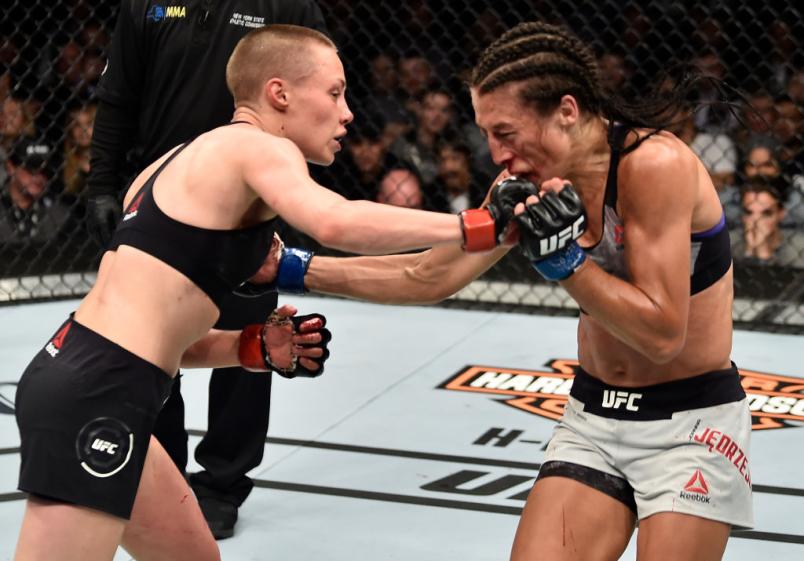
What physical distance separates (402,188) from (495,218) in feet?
12.7

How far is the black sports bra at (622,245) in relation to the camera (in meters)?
1.86

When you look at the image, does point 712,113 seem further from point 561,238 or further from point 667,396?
point 561,238

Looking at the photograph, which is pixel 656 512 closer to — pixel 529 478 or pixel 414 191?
pixel 529 478

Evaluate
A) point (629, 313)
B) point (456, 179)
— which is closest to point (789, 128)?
point (456, 179)

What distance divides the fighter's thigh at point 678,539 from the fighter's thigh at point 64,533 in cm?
80

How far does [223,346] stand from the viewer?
6.71 ft

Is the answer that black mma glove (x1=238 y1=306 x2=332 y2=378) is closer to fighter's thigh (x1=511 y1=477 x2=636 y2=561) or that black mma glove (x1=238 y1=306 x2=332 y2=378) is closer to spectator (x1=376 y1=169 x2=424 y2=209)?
fighter's thigh (x1=511 y1=477 x2=636 y2=561)

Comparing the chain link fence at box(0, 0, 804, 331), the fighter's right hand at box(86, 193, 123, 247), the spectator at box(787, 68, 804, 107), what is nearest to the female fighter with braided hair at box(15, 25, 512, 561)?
the fighter's right hand at box(86, 193, 123, 247)

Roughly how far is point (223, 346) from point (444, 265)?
1.47ft

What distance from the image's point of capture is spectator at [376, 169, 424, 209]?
218 inches

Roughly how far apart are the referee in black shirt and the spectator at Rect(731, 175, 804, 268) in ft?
9.54

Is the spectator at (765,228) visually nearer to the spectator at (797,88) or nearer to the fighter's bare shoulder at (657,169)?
the spectator at (797,88)

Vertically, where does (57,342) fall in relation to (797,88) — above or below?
below

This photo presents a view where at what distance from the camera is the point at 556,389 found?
3.82m
